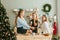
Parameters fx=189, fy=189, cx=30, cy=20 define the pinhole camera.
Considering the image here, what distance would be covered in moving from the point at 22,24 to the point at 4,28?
0.45m

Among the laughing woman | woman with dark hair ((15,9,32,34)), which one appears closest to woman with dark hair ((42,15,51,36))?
the laughing woman

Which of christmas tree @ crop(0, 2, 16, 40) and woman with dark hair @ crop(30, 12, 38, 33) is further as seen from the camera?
woman with dark hair @ crop(30, 12, 38, 33)

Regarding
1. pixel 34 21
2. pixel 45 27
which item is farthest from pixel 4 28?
pixel 45 27

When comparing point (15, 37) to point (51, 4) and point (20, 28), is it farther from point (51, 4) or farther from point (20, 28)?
point (51, 4)

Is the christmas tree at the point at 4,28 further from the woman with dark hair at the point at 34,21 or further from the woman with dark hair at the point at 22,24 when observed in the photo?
the woman with dark hair at the point at 34,21

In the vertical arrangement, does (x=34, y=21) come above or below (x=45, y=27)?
above

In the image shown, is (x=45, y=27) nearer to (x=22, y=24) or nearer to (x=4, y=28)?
(x=22, y=24)

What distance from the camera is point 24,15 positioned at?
4344 mm

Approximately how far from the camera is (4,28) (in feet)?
13.4

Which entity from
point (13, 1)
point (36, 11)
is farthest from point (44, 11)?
point (13, 1)

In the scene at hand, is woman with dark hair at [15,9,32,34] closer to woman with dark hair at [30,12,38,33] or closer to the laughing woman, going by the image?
woman with dark hair at [30,12,38,33]

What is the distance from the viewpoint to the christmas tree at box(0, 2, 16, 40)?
160 inches

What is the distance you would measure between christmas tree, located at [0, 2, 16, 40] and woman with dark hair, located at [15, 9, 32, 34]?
0.24 metres

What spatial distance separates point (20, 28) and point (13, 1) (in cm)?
65
